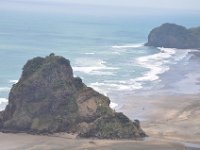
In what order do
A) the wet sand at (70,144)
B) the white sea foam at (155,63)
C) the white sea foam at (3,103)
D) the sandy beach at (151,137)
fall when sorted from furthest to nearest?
the white sea foam at (155,63)
the white sea foam at (3,103)
the sandy beach at (151,137)
the wet sand at (70,144)

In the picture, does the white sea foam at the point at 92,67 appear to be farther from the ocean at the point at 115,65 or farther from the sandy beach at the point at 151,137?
the sandy beach at the point at 151,137

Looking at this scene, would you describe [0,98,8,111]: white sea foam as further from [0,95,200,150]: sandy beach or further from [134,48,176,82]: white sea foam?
[134,48,176,82]: white sea foam

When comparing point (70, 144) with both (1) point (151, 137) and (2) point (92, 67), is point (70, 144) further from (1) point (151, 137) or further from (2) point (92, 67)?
(2) point (92, 67)

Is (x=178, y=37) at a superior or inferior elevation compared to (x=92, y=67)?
superior

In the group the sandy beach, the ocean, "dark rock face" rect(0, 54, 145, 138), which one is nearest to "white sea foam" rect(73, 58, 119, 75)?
the ocean

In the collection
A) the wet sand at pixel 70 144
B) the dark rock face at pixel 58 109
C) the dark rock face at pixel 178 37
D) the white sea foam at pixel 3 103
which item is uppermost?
the dark rock face at pixel 178 37

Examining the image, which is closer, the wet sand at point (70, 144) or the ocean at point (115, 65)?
the wet sand at point (70, 144)

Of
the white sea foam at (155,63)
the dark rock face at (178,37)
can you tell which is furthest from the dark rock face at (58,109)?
the dark rock face at (178,37)

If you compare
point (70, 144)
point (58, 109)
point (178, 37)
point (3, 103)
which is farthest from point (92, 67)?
point (70, 144)
